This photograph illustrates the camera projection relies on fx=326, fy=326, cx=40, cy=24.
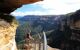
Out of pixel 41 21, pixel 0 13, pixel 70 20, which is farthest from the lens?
pixel 41 21

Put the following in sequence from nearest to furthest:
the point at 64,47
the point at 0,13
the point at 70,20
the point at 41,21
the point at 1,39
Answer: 1. the point at 1,39
2. the point at 0,13
3. the point at 64,47
4. the point at 70,20
5. the point at 41,21

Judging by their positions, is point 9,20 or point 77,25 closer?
point 9,20

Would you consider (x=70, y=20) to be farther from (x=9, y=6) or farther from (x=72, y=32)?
(x=9, y=6)

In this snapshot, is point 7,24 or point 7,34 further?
point 7,24

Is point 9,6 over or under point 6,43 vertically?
over

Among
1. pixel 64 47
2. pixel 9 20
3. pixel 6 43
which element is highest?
pixel 9 20

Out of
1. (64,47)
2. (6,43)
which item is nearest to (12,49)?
(6,43)

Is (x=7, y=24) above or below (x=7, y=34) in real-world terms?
above
